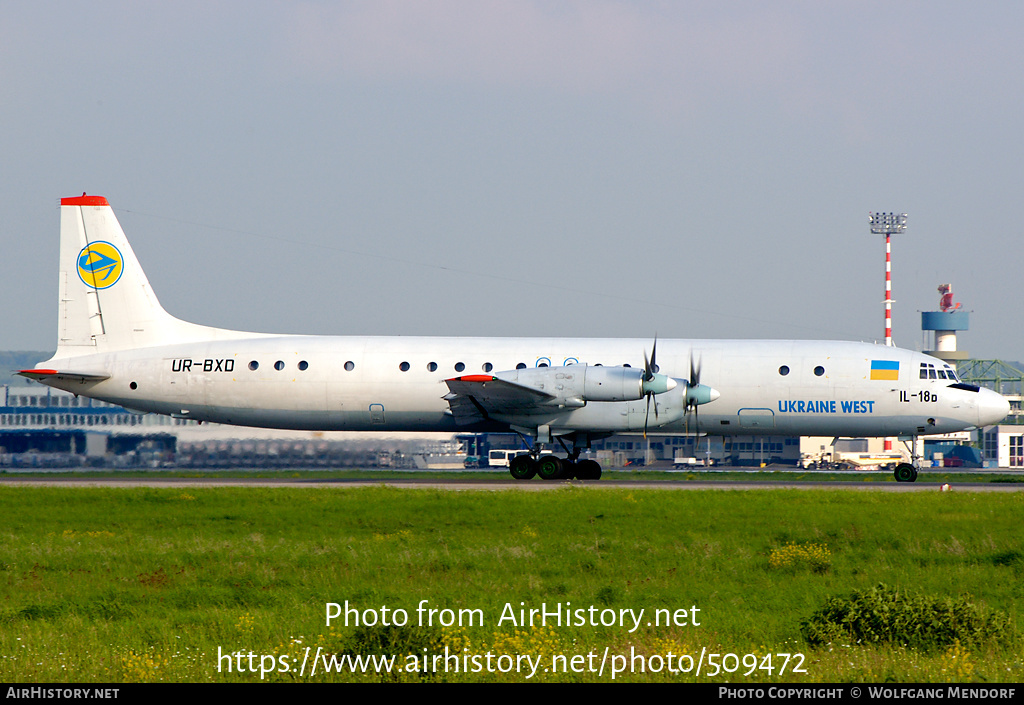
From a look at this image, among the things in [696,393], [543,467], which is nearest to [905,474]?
[696,393]

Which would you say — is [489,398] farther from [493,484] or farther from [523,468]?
[523,468]

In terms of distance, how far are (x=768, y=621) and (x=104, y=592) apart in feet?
33.8

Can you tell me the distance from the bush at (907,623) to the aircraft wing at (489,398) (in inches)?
753

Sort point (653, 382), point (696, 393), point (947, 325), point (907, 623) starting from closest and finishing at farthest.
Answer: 1. point (907, 623)
2. point (653, 382)
3. point (696, 393)
4. point (947, 325)

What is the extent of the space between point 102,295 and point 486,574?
24.2m

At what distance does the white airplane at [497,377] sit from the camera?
33.4 meters

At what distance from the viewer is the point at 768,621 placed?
1452 centimetres

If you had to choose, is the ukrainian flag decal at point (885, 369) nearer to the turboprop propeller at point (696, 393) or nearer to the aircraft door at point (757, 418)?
the aircraft door at point (757, 418)

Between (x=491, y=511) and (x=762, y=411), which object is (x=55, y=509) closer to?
(x=491, y=511)

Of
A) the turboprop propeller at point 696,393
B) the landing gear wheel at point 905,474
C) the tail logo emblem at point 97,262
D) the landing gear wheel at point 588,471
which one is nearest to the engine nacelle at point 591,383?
the turboprop propeller at point 696,393

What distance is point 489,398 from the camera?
32844 mm

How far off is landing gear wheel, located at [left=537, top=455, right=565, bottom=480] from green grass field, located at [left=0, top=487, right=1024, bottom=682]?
5230mm

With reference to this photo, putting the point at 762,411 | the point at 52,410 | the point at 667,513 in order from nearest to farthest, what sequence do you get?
the point at 667,513, the point at 762,411, the point at 52,410
